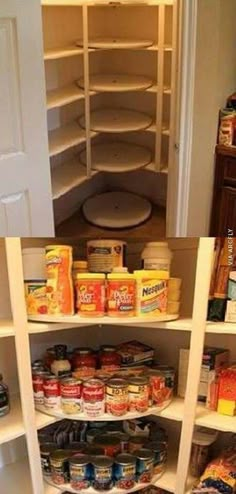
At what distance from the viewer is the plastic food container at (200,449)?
4.49ft

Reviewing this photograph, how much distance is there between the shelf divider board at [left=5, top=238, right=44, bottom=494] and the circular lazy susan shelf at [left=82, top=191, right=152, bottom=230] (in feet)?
0.61

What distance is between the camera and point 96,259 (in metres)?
1.21

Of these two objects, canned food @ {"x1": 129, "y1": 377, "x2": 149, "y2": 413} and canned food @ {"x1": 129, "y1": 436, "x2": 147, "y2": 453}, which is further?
canned food @ {"x1": 129, "y1": 436, "x2": 147, "y2": 453}

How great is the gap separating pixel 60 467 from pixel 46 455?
0.15 ft

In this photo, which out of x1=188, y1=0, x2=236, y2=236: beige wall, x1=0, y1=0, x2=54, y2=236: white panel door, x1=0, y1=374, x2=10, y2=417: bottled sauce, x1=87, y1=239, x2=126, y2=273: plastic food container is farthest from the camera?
x1=0, y1=374, x2=10, y2=417: bottled sauce

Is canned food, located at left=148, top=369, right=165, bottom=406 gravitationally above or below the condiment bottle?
below

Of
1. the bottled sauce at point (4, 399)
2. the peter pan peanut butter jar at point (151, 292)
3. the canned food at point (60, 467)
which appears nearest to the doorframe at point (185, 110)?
the peter pan peanut butter jar at point (151, 292)

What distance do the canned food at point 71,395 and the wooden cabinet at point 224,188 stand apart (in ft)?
1.88

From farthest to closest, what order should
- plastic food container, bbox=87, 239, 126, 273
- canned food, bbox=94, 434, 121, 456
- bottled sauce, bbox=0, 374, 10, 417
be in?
canned food, bbox=94, 434, 121, 456 → bottled sauce, bbox=0, 374, 10, 417 → plastic food container, bbox=87, 239, 126, 273

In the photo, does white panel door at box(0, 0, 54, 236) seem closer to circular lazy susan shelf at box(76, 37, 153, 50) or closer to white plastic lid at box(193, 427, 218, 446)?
circular lazy susan shelf at box(76, 37, 153, 50)

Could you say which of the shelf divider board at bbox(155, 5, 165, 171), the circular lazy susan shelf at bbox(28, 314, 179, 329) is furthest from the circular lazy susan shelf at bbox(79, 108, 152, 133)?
the circular lazy susan shelf at bbox(28, 314, 179, 329)

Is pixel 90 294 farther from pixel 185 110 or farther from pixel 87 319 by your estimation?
pixel 185 110

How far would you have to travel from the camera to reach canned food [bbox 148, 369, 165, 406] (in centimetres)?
133

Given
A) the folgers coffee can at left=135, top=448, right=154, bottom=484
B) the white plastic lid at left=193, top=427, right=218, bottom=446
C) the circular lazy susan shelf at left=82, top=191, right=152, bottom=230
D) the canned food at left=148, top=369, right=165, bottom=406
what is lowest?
the folgers coffee can at left=135, top=448, right=154, bottom=484
